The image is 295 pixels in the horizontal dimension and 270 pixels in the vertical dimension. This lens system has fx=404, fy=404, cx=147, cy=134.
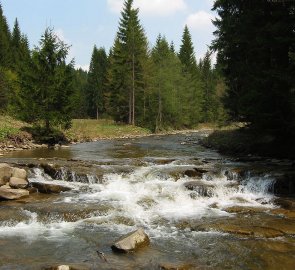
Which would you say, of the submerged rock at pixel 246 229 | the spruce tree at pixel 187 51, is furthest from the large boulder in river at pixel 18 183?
the spruce tree at pixel 187 51

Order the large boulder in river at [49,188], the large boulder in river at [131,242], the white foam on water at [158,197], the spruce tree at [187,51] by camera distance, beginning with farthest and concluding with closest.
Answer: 1. the spruce tree at [187,51]
2. the large boulder in river at [49,188]
3. the white foam on water at [158,197]
4. the large boulder in river at [131,242]

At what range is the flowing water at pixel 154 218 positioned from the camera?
10045 mm

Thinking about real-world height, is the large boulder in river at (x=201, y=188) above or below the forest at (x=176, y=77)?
below

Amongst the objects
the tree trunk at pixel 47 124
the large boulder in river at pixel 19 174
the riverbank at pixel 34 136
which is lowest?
the large boulder in river at pixel 19 174

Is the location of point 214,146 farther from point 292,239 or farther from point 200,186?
point 292,239

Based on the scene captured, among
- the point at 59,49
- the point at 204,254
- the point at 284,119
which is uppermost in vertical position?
the point at 59,49

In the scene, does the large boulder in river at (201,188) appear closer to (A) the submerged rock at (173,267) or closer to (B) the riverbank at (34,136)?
(A) the submerged rock at (173,267)

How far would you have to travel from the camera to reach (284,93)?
62.8 feet

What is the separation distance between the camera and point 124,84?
54344 mm

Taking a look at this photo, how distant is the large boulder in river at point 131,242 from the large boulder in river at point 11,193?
6.27 metres

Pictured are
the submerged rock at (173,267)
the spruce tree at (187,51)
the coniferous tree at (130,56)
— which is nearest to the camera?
the submerged rock at (173,267)

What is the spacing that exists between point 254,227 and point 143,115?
43674 mm

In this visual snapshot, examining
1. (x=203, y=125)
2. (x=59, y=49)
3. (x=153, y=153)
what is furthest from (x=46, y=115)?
(x=203, y=125)

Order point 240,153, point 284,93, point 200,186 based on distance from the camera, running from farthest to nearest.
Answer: point 240,153 < point 284,93 < point 200,186
